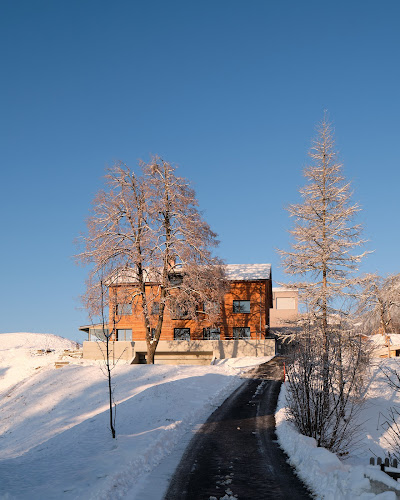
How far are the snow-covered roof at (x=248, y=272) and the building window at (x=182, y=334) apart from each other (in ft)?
23.0

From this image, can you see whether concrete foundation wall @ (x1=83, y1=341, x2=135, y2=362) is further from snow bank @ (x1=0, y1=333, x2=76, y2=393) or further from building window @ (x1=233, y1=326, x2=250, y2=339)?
building window @ (x1=233, y1=326, x2=250, y2=339)

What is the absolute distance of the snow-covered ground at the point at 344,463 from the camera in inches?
377

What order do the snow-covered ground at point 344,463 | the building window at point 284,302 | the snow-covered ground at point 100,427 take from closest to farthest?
the snow-covered ground at point 344,463
the snow-covered ground at point 100,427
the building window at point 284,302

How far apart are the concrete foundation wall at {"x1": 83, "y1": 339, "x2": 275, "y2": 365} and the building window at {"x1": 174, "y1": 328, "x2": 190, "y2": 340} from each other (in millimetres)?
2729

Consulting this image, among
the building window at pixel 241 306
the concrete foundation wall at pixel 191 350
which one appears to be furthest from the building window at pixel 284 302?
the concrete foundation wall at pixel 191 350

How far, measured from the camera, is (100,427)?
18.8 meters

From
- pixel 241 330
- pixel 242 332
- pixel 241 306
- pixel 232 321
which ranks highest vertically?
pixel 241 306

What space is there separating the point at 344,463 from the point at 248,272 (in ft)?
113

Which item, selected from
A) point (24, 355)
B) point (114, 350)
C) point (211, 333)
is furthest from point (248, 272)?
point (24, 355)

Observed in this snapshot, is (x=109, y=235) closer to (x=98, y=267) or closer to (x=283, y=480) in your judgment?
(x=98, y=267)

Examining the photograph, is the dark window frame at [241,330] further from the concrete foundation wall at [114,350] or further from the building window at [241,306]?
the concrete foundation wall at [114,350]

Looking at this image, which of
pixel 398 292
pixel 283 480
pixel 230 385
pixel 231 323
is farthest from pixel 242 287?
pixel 283 480

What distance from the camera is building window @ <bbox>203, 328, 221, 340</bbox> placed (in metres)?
48.7

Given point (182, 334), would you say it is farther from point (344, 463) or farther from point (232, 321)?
point (344, 463)
